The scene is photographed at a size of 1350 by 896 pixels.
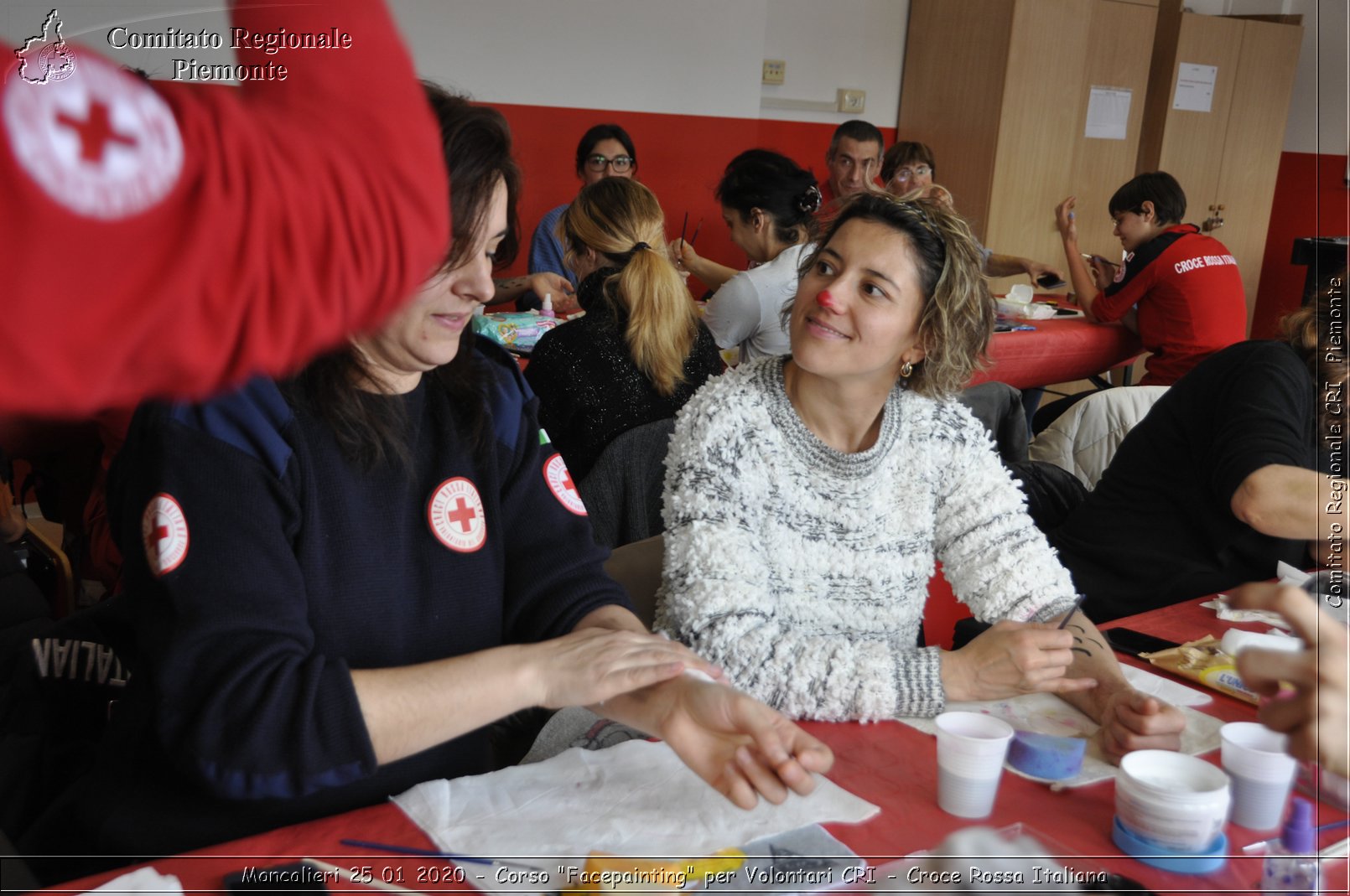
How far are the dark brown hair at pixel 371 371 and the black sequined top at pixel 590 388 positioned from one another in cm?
131

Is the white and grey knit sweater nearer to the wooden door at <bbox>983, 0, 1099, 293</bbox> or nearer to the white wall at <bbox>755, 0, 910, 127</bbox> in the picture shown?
the white wall at <bbox>755, 0, 910, 127</bbox>

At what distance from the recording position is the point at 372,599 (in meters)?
1.23

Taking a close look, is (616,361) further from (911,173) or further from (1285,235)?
(1285,235)

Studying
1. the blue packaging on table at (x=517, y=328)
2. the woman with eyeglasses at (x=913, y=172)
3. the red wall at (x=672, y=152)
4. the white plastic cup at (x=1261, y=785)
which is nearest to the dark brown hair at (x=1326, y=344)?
the white plastic cup at (x=1261, y=785)

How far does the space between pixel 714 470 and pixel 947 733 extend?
23.0 inches

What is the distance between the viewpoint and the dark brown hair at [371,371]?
121 centimetres

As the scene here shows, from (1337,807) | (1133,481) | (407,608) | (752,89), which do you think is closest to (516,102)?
Answer: (752,89)

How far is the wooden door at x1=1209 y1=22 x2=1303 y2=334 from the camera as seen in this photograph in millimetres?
7434

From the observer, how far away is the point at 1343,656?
30.3 inches

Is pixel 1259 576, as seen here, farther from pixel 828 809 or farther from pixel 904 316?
pixel 828 809

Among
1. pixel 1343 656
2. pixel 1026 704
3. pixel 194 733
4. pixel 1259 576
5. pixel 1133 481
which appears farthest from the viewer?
pixel 1133 481

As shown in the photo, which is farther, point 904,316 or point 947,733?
point 904,316

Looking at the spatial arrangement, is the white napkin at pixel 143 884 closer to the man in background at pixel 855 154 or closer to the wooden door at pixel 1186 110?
the man in background at pixel 855 154

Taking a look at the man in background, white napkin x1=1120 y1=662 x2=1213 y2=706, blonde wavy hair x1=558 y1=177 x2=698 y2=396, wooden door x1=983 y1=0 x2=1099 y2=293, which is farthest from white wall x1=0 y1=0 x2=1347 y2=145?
white napkin x1=1120 y1=662 x2=1213 y2=706
